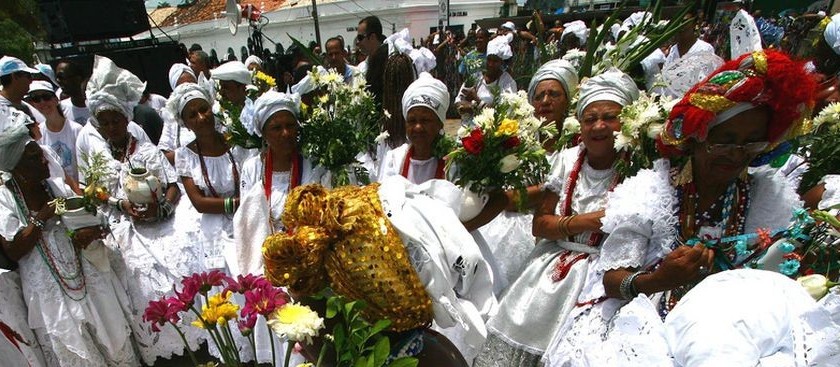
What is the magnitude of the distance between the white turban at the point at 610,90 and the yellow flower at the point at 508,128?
0.40 m

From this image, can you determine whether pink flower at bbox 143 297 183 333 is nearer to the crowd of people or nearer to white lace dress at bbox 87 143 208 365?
the crowd of people

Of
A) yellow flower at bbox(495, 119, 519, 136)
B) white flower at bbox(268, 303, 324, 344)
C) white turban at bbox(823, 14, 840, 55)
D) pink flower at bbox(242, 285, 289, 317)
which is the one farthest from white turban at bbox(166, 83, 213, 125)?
white turban at bbox(823, 14, 840, 55)

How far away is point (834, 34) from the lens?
391 cm

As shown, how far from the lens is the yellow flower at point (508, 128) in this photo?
98.1 inches

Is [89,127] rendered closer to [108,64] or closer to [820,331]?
[108,64]

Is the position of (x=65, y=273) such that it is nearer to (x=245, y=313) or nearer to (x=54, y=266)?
(x=54, y=266)

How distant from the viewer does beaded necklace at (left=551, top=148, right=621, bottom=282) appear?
2.54m

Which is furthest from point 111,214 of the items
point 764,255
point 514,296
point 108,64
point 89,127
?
point 764,255

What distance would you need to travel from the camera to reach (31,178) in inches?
127

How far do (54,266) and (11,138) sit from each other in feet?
3.11

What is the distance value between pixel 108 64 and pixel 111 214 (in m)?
1.69

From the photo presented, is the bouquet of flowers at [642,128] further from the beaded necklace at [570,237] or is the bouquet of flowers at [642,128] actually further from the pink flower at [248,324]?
the pink flower at [248,324]

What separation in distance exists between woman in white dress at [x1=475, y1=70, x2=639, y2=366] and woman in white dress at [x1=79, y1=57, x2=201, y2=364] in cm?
259

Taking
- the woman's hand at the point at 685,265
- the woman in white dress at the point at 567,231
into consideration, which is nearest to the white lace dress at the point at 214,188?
the woman in white dress at the point at 567,231
